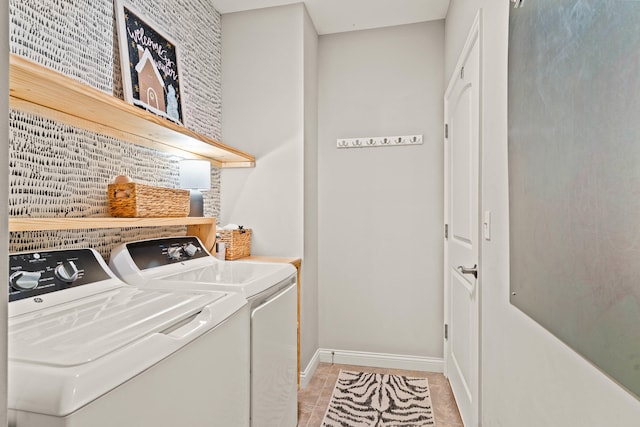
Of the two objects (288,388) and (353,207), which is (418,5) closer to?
(353,207)

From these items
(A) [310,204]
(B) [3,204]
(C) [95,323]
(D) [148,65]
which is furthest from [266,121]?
(B) [3,204]

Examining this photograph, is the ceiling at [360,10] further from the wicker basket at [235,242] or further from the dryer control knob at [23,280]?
the dryer control knob at [23,280]

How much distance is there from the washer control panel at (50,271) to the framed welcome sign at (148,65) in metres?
0.82

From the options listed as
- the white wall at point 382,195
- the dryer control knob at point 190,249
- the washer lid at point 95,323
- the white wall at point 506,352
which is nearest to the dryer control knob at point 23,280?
the washer lid at point 95,323

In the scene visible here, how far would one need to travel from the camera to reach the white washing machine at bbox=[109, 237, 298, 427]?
136cm

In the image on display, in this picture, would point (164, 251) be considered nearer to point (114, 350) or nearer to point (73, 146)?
point (73, 146)

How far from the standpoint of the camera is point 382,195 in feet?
9.25

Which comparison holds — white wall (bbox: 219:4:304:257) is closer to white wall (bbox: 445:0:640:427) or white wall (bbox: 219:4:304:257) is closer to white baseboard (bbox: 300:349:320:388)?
white baseboard (bbox: 300:349:320:388)

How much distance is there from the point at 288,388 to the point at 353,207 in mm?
1515

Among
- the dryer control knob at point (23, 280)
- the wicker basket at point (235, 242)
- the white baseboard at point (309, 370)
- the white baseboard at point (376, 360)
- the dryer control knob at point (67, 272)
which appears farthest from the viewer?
the white baseboard at point (376, 360)

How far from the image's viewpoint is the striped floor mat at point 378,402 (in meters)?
2.05

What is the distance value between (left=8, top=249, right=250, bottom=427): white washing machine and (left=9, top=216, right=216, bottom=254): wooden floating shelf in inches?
3.7

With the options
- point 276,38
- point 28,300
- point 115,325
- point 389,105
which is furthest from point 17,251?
point 389,105

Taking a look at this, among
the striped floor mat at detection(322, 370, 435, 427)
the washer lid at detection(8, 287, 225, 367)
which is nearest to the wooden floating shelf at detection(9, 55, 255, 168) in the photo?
the washer lid at detection(8, 287, 225, 367)
